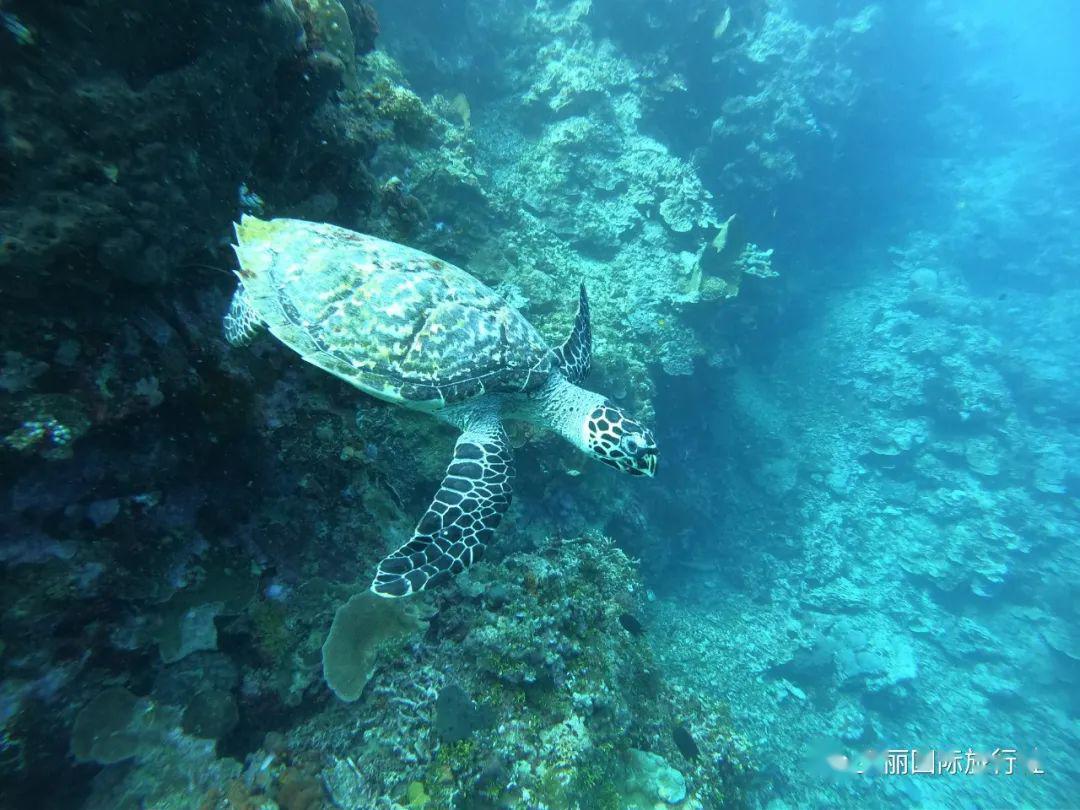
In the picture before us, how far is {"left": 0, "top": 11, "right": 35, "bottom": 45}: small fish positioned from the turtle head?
4.33 m

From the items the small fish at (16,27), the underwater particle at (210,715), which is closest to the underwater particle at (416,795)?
the underwater particle at (210,715)

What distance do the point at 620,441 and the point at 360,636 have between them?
281 cm

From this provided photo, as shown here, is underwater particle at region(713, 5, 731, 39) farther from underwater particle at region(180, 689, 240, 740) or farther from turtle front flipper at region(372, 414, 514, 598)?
underwater particle at region(180, 689, 240, 740)

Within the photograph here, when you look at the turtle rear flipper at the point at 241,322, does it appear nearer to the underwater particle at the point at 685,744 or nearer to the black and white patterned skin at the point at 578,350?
the black and white patterned skin at the point at 578,350

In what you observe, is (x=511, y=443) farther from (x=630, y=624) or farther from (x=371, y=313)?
(x=371, y=313)

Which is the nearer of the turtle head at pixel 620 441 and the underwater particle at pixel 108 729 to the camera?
the underwater particle at pixel 108 729

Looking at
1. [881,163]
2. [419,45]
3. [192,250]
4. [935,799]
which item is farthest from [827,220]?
[192,250]

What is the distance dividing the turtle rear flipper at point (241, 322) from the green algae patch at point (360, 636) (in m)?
2.25

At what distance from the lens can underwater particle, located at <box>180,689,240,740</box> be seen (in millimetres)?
3023

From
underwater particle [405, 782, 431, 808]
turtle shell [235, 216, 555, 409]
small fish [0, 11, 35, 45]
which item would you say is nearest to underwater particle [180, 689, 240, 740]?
underwater particle [405, 782, 431, 808]

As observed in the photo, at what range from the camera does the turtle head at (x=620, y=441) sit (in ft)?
14.1

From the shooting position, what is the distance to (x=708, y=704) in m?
6.00

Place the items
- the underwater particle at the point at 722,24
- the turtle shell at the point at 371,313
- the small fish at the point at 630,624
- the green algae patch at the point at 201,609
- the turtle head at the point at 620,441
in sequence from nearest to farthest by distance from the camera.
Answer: the green algae patch at the point at 201,609 < the turtle shell at the point at 371,313 < the turtle head at the point at 620,441 < the small fish at the point at 630,624 < the underwater particle at the point at 722,24

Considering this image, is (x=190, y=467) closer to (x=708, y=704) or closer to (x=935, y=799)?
(x=708, y=704)
